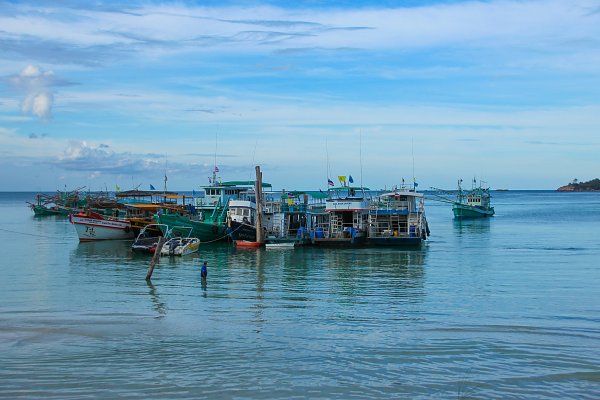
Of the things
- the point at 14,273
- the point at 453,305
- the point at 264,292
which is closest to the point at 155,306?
the point at 264,292

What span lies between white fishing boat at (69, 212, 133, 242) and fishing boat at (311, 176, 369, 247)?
1770 centimetres

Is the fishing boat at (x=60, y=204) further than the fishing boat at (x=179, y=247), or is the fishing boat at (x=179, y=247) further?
the fishing boat at (x=60, y=204)

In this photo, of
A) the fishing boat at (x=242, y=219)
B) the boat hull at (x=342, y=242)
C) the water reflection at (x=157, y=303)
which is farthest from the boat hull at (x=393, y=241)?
the water reflection at (x=157, y=303)

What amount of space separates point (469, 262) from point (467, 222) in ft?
151

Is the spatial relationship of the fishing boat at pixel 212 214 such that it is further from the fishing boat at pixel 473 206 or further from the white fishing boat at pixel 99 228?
the fishing boat at pixel 473 206

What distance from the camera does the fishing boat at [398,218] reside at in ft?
157

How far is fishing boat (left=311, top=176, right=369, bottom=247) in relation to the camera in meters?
47.5

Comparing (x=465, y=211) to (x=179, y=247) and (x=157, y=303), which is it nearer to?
(x=179, y=247)

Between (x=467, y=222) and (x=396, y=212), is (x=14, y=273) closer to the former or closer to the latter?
(x=396, y=212)

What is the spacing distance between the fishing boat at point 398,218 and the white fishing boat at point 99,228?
22.2 m

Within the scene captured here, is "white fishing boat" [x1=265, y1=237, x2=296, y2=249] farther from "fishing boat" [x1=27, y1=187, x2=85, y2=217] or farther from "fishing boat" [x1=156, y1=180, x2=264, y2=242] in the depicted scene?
"fishing boat" [x1=27, y1=187, x2=85, y2=217]

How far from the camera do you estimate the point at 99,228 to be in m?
55.8

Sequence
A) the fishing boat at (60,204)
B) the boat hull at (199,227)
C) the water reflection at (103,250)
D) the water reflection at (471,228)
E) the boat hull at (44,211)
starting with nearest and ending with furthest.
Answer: the water reflection at (103,250), the boat hull at (199,227), the water reflection at (471,228), the fishing boat at (60,204), the boat hull at (44,211)

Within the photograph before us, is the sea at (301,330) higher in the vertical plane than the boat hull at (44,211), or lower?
lower
